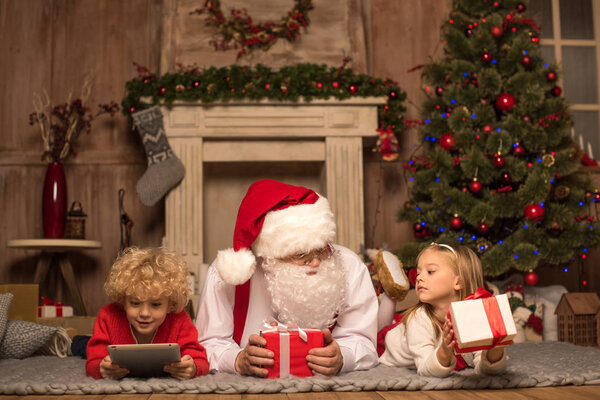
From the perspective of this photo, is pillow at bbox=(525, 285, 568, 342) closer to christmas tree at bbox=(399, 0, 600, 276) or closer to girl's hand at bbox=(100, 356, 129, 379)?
christmas tree at bbox=(399, 0, 600, 276)

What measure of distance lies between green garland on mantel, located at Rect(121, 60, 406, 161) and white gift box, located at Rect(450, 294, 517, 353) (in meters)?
2.65

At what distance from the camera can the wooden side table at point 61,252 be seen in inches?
154

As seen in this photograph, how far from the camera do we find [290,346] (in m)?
1.88

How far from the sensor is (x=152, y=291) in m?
1.96

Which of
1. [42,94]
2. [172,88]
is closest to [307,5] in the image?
[172,88]

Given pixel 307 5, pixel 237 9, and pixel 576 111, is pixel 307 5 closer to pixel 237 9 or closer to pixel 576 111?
pixel 237 9

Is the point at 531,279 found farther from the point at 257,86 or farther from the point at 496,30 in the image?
the point at 257,86

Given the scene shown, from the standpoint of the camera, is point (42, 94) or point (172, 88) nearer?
point (172, 88)

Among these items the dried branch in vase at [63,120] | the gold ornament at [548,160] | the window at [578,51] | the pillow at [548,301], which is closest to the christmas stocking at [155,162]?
the dried branch in vase at [63,120]

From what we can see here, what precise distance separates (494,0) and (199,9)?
2142 millimetres

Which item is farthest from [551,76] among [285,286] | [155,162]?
[285,286]

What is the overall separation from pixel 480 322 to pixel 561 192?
2563 millimetres

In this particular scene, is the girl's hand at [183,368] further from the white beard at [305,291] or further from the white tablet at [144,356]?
the white beard at [305,291]

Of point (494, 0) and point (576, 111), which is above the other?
point (494, 0)
